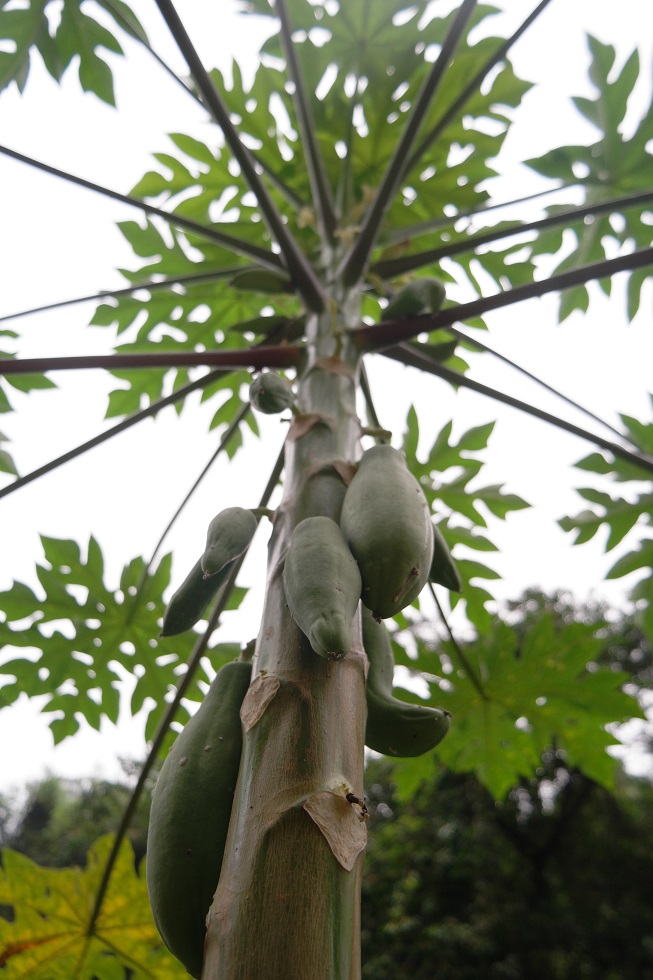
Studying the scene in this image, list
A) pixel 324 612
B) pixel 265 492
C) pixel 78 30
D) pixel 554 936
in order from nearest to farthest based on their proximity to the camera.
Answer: pixel 324 612, pixel 265 492, pixel 78 30, pixel 554 936

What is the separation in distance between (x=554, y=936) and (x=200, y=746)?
435 inches

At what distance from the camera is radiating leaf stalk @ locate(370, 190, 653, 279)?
165 centimetres

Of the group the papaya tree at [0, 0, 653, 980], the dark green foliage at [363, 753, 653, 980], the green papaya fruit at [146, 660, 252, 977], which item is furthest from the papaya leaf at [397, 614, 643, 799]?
the dark green foliage at [363, 753, 653, 980]

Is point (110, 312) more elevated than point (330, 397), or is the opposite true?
point (110, 312)

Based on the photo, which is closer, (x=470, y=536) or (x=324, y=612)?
(x=324, y=612)

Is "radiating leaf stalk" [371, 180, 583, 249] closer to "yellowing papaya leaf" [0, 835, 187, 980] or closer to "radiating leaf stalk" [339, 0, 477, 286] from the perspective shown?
"radiating leaf stalk" [339, 0, 477, 286]

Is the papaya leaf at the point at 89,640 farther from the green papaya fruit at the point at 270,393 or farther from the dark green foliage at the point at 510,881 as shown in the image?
the dark green foliage at the point at 510,881

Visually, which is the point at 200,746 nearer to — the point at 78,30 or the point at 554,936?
the point at 78,30

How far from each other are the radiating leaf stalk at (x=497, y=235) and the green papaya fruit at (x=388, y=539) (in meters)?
0.94

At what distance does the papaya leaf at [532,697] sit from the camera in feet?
7.63

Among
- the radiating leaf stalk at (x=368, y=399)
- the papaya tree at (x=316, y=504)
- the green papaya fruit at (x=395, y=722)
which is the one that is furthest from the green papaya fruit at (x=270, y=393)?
the radiating leaf stalk at (x=368, y=399)

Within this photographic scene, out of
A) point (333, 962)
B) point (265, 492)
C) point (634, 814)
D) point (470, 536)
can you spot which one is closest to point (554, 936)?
point (634, 814)

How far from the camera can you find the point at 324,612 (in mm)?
844

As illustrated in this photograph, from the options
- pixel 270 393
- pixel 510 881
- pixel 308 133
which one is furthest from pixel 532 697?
pixel 510 881
